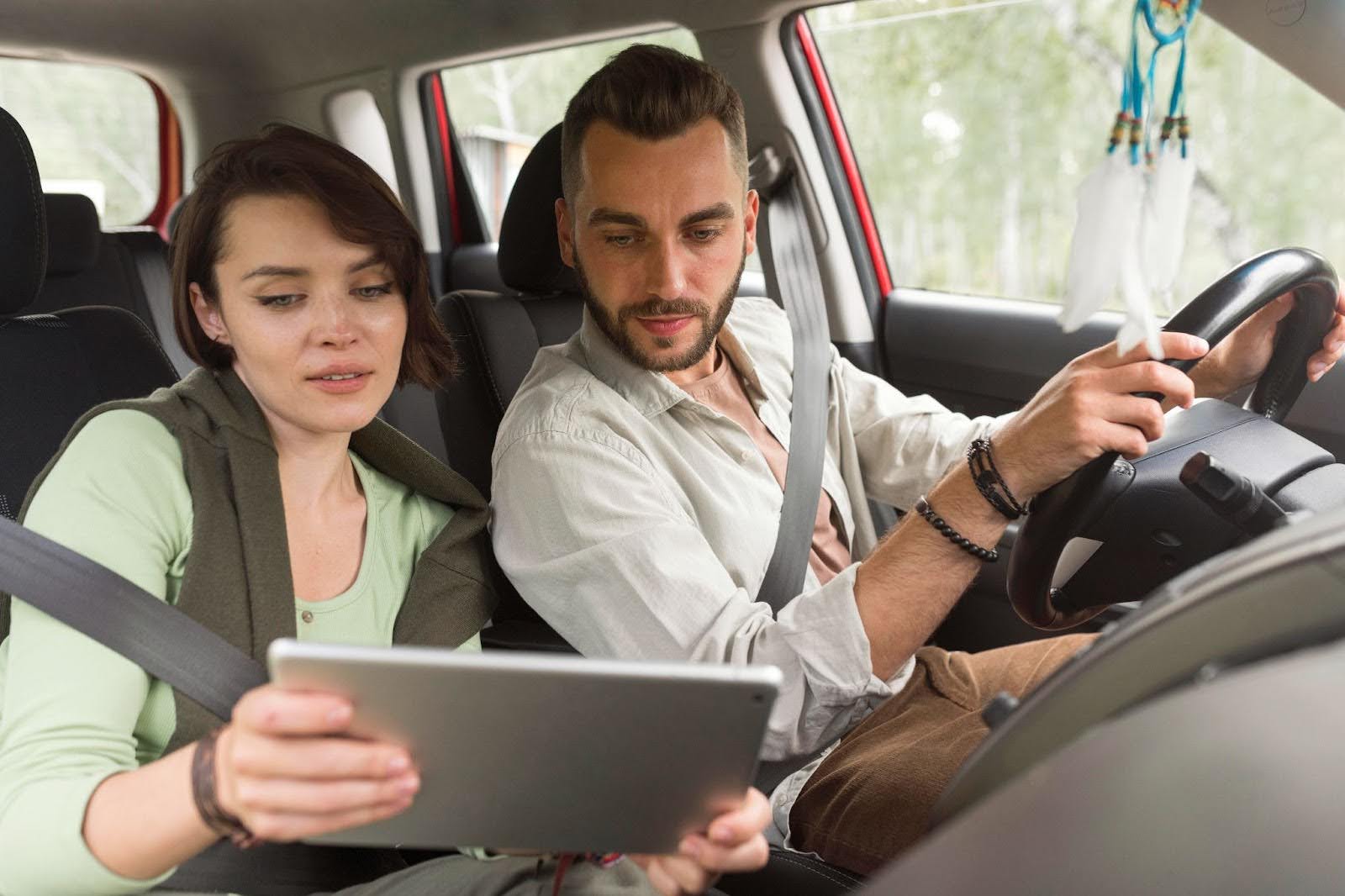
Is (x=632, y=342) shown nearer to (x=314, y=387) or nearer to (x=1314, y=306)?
(x=314, y=387)

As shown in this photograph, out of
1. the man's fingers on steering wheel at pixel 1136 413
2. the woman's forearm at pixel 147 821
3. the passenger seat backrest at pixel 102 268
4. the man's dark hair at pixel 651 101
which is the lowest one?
the woman's forearm at pixel 147 821

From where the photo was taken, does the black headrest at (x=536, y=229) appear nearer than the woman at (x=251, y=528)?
No

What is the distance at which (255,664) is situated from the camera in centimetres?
115

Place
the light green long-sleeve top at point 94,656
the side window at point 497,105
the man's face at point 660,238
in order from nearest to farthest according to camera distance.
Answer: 1. the light green long-sleeve top at point 94,656
2. the man's face at point 660,238
3. the side window at point 497,105

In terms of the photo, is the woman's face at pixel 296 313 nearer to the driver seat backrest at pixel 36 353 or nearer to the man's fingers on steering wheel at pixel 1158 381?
the driver seat backrest at pixel 36 353

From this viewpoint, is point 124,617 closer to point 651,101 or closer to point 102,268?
point 651,101

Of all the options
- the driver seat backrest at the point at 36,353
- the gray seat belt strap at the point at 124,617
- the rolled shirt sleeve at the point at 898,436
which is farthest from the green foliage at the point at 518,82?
the gray seat belt strap at the point at 124,617

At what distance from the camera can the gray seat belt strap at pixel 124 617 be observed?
42.5 inches

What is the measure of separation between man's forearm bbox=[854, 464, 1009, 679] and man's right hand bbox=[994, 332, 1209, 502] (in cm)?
8

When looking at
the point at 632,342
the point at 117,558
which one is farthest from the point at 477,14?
the point at 117,558

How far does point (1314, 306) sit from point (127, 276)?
2357mm

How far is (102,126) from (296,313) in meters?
2.77

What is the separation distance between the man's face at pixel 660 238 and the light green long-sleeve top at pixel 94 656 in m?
0.44

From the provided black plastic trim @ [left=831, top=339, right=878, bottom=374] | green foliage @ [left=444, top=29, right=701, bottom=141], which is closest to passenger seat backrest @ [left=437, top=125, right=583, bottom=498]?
green foliage @ [left=444, top=29, right=701, bottom=141]
